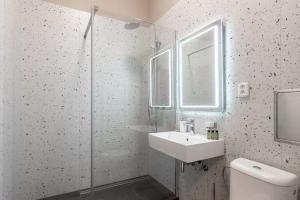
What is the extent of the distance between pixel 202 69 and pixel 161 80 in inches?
23.4

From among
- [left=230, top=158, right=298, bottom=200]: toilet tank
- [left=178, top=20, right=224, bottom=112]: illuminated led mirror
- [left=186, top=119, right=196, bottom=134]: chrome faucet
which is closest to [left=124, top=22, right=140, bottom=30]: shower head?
[left=178, top=20, right=224, bottom=112]: illuminated led mirror

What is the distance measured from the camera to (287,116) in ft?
3.67

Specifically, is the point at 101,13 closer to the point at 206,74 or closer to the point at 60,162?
the point at 206,74

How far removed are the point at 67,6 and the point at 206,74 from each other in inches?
77.0

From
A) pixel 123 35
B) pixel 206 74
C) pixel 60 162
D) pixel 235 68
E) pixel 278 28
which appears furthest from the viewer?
pixel 60 162

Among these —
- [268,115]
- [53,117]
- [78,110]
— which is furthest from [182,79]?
[53,117]

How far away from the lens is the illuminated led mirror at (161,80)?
7.33 feet

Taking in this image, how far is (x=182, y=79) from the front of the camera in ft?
6.88

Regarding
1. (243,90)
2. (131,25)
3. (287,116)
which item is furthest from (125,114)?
(287,116)

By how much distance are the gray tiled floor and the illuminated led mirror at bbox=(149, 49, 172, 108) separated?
3.22ft

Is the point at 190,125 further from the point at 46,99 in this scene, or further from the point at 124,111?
the point at 46,99

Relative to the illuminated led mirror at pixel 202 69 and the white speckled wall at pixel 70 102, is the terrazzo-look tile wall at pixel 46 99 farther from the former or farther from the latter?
the illuminated led mirror at pixel 202 69

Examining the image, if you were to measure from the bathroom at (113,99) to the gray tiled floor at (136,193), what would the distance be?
0.01 metres

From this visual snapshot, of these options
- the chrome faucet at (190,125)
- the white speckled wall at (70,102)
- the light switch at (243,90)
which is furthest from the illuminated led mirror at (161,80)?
the light switch at (243,90)
